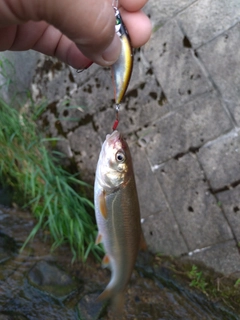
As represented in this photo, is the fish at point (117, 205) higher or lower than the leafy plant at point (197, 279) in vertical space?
higher

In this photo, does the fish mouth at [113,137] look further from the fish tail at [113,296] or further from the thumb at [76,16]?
the fish tail at [113,296]

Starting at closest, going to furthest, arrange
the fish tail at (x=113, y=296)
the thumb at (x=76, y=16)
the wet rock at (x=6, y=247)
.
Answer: the thumb at (x=76, y=16)
the fish tail at (x=113, y=296)
the wet rock at (x=6, y=247)

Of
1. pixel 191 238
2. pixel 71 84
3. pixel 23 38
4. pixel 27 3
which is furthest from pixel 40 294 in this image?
pixel 27 3

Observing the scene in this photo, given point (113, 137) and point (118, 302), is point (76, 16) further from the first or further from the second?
point (118, 302)

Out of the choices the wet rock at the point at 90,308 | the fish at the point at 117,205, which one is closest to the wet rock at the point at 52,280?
the wet rock at the point at 90,308

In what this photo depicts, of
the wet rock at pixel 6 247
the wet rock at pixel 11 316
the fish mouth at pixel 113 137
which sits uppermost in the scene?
the fish mouth at pixel 113 137

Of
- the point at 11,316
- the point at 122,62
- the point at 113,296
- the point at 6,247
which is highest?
the point at 122,62

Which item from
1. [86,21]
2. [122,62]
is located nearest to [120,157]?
[122,62]

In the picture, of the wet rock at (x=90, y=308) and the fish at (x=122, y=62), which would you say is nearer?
the fish at (x=122, y=62)
